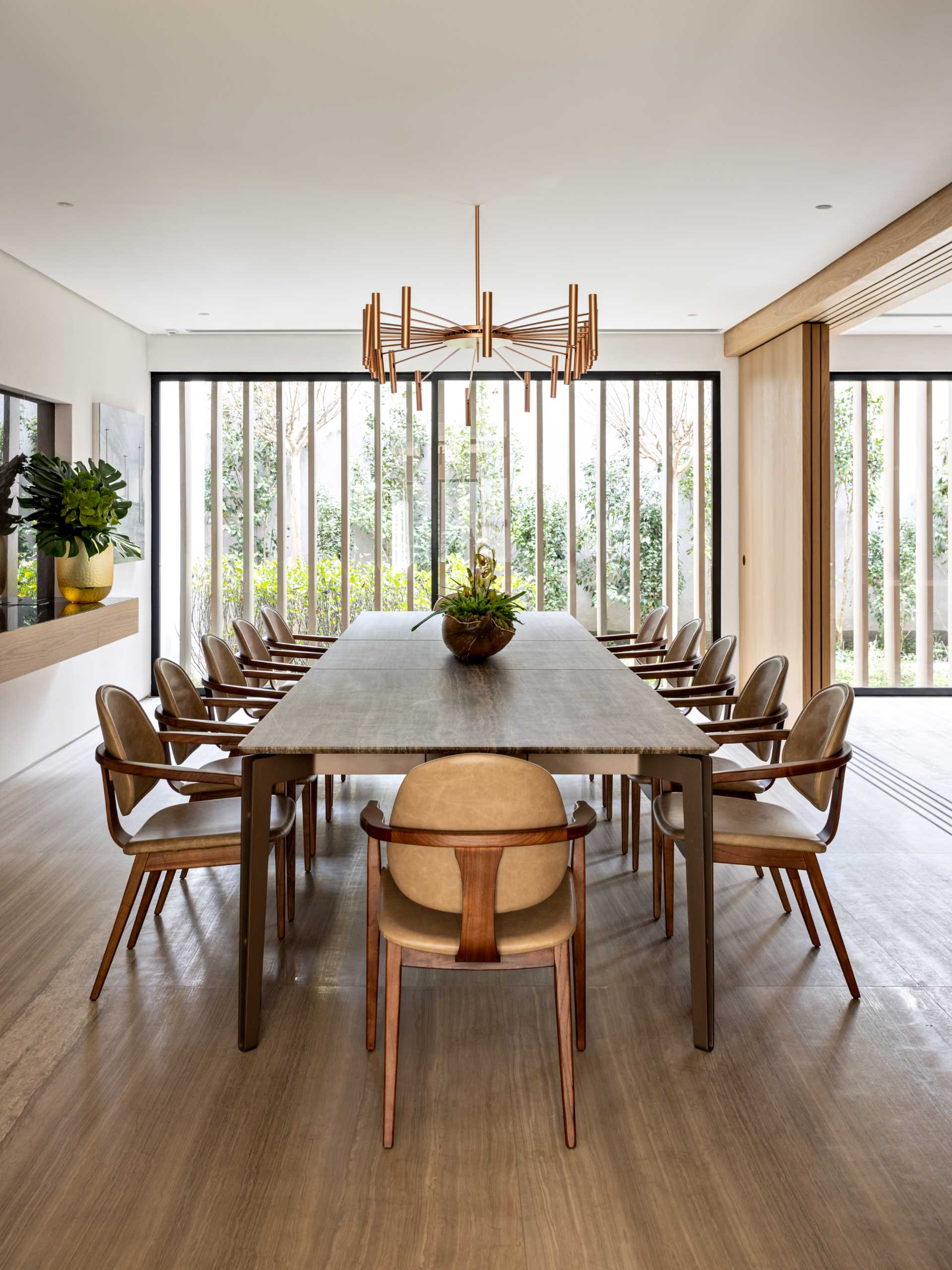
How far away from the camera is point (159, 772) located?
98.6 inches

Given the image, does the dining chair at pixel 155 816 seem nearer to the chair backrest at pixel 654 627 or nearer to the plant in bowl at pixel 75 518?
the plant in bowl at pixel 75 518

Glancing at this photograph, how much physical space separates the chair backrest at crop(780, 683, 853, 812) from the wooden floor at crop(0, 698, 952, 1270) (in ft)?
1.71

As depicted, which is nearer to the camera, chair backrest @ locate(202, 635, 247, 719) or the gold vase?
chair backrest @ locate(202, 635, 247, 719)

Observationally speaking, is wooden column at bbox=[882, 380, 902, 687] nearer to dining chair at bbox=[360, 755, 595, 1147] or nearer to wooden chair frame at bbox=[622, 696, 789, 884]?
wooden chair frame at bbox=[622, 696, 789, 884]

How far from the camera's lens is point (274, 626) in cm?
536

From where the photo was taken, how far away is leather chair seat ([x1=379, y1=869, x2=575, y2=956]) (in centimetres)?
200

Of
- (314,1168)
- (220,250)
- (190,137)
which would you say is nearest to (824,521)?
(220,250)

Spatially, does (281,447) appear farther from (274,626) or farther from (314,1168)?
(314,1168)

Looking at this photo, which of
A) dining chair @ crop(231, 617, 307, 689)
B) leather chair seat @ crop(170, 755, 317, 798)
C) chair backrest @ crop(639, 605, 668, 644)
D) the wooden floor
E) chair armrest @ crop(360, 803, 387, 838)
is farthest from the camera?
chair backrest @ crop(639, 605, 668, 644)

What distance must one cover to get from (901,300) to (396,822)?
4.70 meters

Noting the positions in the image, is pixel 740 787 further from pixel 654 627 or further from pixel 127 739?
pixel 654 627

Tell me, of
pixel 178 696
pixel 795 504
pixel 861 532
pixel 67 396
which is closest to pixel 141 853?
pixel 178 696

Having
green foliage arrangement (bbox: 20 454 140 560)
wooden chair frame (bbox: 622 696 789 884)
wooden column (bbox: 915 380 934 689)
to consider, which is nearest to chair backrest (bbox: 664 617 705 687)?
wooden chair frame (bbox: 622 696 789 884)

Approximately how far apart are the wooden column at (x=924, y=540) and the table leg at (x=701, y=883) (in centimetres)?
585
